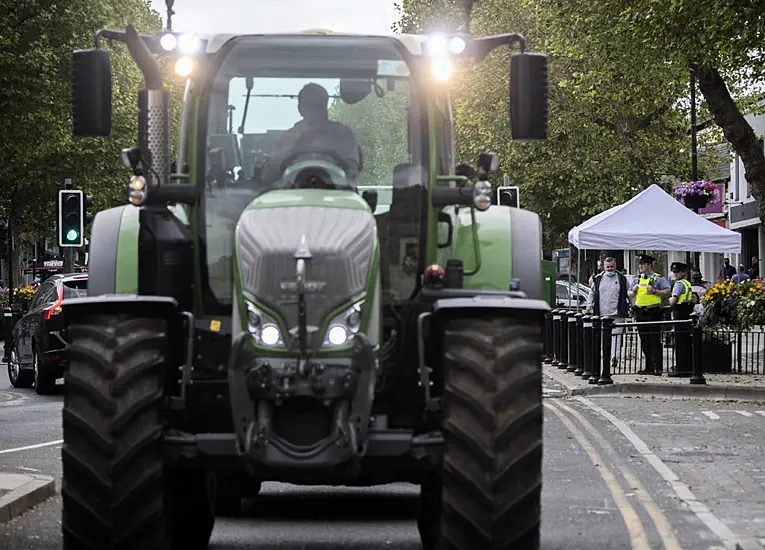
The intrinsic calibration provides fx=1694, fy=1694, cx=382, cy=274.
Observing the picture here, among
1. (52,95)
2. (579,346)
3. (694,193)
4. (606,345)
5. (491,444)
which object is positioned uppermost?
(52,95)

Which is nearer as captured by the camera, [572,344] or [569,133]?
[572,344]

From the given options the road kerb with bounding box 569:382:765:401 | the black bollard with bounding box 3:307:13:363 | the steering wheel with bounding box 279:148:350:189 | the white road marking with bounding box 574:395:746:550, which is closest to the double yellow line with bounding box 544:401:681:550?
the white road marking with bounding box 574:395:746:550

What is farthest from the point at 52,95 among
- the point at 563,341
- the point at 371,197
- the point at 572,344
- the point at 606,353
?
the point at 371,197

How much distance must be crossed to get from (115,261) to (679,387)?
1547cm

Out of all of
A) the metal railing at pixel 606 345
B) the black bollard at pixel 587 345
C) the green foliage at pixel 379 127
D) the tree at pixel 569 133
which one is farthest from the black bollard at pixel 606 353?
the tree at pixel 569 133

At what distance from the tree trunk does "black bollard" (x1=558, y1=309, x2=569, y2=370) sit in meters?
4.49

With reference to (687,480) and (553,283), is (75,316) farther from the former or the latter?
(553,283)

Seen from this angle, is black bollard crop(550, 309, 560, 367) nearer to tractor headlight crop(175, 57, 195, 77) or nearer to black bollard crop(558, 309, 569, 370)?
black bollard crop(558, 309, 569, 370)

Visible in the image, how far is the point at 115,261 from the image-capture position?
8.89 metres

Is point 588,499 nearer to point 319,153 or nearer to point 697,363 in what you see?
point 319,153

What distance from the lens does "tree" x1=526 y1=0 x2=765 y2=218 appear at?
25516 mm

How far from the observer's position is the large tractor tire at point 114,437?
7.50 m

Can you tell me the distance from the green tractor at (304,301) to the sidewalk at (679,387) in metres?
14.4

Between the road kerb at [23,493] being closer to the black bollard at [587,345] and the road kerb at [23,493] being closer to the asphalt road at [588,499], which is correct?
the asphalt road at [588,499]
